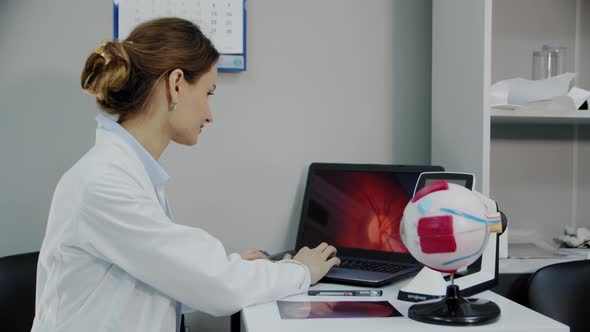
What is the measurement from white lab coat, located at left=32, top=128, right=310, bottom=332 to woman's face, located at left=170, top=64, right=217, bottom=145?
0.49ft

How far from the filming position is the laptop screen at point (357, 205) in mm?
1563

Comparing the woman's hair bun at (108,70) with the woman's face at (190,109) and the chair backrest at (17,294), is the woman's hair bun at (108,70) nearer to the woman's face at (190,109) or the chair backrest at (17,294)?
the woman's face at (190,109)

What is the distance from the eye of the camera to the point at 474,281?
123cm

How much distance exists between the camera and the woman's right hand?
1.31 m

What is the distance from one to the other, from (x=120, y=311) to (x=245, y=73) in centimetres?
88

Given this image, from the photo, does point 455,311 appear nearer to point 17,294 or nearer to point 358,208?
point 358,208

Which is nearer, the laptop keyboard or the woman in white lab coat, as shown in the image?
the woman in white lab coat


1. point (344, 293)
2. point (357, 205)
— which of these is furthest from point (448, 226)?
point (357, 205)

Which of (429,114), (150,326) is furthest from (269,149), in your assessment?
(150,326)

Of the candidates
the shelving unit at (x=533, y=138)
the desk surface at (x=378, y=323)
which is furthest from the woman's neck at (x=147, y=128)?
the shelving unit at (x=533, y=138)

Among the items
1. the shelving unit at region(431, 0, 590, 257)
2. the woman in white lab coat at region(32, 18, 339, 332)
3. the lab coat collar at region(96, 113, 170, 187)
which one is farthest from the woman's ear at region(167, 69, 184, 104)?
the shelving unit at region(431, 0, 590, 257)

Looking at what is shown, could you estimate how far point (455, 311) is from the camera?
104cm

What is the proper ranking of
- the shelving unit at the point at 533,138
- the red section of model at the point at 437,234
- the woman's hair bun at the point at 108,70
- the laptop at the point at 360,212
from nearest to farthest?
the red section of model at the point at 437,234, the woman's hair bun at the point at 108,70, the laptop at the point at 360,212, the shelving unit at the point at 533,138

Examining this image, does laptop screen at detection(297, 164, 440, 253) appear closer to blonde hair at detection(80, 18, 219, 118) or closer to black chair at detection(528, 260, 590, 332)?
black chair at detection(528, 260, 590, 332)
